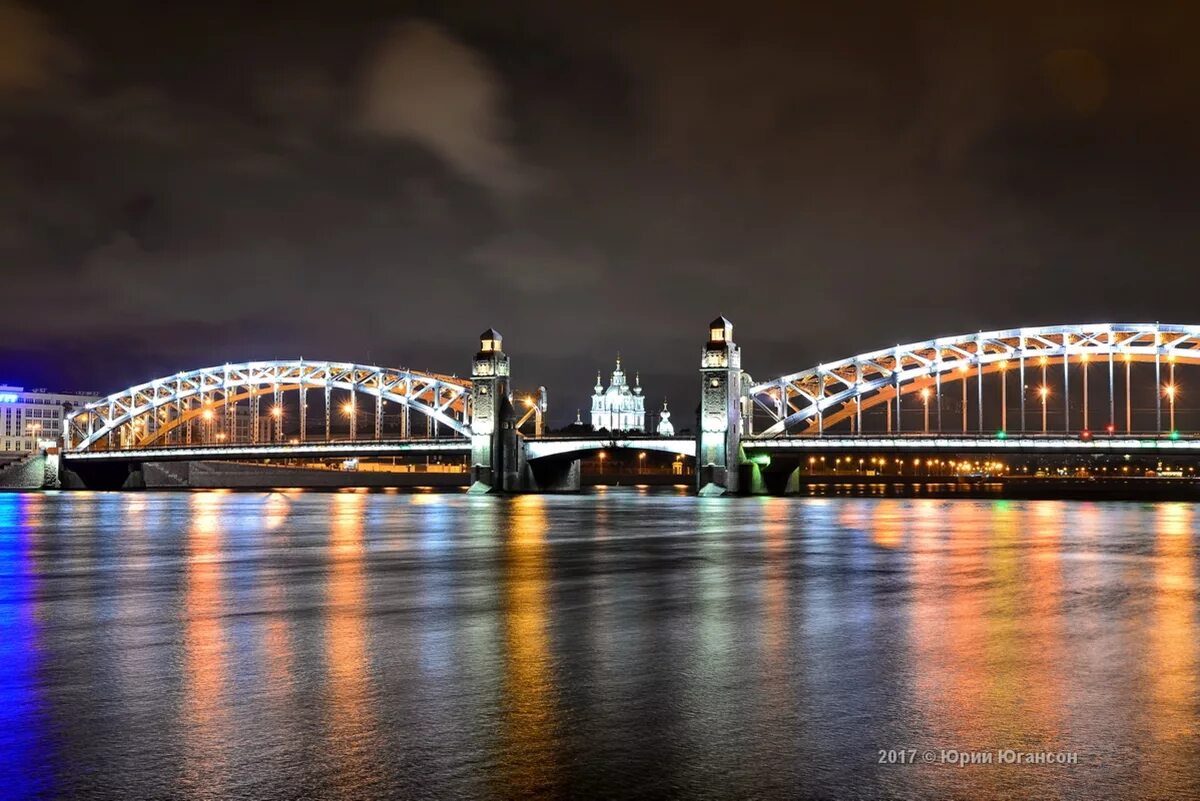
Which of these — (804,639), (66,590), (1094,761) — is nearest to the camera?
(1094,761)

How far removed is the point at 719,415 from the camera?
96.4m

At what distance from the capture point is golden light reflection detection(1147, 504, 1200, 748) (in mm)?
8573

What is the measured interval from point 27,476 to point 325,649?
13016cm

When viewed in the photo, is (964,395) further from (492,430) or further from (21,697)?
(21,697)

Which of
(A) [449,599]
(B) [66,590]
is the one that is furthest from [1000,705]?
(B) [66,590]

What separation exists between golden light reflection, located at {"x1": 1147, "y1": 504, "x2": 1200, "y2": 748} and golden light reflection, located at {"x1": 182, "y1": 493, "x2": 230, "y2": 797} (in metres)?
6.16

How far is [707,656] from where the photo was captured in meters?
11.6

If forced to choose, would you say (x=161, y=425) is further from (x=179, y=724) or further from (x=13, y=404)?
(x=179, y=724)

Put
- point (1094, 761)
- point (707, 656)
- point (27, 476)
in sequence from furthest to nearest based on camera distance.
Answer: point (27, 476)
point (707, 656)
point (1094, 761)

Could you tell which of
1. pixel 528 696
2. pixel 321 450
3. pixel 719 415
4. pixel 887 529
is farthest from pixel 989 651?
pixel 321 450

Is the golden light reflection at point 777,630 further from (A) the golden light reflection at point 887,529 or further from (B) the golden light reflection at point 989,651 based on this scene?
(A) the golden light reflection at point 887,529

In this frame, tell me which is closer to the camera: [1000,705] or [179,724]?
[179,724]

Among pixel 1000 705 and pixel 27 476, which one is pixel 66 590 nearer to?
pixel 1000 705

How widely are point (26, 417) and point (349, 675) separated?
555 ft
